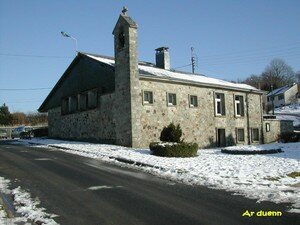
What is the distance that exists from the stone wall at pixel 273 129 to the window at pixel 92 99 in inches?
714

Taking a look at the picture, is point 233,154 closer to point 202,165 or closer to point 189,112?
point 202,165

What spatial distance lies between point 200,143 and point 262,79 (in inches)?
3727

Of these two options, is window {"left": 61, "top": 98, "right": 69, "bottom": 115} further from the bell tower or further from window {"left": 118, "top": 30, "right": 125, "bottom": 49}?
window {"left": 118, "top": 30, "right": 125, "bottom": 49}

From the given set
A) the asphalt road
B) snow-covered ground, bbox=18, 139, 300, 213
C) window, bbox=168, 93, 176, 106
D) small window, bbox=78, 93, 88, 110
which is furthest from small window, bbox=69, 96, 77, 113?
the asphalt road

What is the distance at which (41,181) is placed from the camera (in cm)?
1277

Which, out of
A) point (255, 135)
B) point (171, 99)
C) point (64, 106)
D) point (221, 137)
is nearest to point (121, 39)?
point (171, 99)

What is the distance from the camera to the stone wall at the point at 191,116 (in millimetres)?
27359

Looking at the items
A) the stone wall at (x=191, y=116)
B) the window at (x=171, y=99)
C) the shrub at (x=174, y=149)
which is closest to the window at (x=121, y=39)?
the stone wall at (x=191, y=116)

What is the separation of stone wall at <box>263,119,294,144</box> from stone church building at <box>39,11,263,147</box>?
4.09 feet

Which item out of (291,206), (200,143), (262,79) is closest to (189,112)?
(200,143)

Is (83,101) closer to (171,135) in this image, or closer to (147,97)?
(147,97)

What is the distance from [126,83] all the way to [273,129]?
20622 mm

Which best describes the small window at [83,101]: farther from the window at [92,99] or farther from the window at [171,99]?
the window at [171,99]

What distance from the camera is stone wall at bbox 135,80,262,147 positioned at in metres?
27.4
